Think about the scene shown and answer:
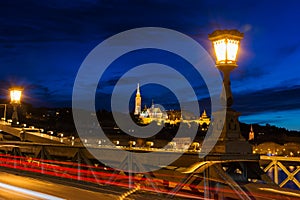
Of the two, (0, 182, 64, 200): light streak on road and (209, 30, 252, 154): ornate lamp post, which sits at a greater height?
(209, 30, 252, 154): ornate lamp post

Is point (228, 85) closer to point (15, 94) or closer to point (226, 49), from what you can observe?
point (226, 49)

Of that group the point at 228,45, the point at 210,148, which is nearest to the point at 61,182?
the point at 210,148

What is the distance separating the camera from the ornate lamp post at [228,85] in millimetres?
10016

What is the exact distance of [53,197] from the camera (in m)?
11.9

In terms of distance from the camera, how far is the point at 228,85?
418 inches

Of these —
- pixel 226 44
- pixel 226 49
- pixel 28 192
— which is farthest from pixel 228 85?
pixel 28 192

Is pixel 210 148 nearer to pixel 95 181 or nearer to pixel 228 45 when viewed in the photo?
pixel 228 45

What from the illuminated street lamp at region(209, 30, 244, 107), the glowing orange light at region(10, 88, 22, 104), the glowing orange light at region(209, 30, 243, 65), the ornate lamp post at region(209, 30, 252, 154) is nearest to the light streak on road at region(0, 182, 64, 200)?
the ornate lamp post at region(209, 30, 252, 154)

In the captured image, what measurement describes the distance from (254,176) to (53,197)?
18.2ft

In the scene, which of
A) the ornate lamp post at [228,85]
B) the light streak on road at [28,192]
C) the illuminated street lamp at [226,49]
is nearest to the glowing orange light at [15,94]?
the light streak on road at [28,192]

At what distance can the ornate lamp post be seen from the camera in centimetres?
1002

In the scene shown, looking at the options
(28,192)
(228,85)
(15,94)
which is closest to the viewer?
(228,85)

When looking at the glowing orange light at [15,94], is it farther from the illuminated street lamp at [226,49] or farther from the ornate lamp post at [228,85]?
the illuminated street lamp at [226,49]

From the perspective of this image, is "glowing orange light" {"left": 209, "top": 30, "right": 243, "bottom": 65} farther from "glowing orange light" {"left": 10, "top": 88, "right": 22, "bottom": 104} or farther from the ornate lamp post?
"glowing orange light" {"left": 10, "top": 88, "right": 22, "bottom": 104}
